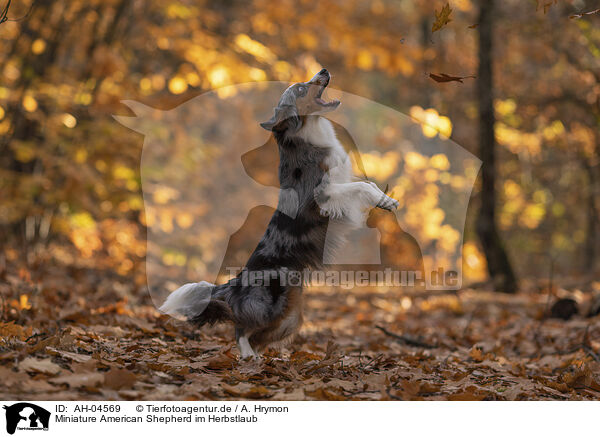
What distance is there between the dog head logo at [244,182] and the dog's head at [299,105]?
4.22 meters

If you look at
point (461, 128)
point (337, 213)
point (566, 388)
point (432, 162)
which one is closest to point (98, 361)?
point (337, 213)

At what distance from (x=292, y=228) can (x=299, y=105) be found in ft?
3.41

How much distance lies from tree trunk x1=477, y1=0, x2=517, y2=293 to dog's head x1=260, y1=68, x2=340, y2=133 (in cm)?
614

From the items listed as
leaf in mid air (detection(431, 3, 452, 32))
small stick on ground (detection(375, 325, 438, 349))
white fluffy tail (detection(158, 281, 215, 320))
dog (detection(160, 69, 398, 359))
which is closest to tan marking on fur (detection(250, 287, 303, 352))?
dog (detection(160, 69, 398, 359))

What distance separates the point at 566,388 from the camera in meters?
3.63

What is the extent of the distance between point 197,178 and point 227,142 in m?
5.34

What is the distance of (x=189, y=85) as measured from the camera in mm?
12469

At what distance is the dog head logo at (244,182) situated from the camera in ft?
34.5

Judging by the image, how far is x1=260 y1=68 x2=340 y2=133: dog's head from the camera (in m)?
4.52

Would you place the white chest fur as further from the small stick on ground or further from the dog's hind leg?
the small stick on ground

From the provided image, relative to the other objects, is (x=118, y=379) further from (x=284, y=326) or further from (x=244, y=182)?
(x=244, y=182)
